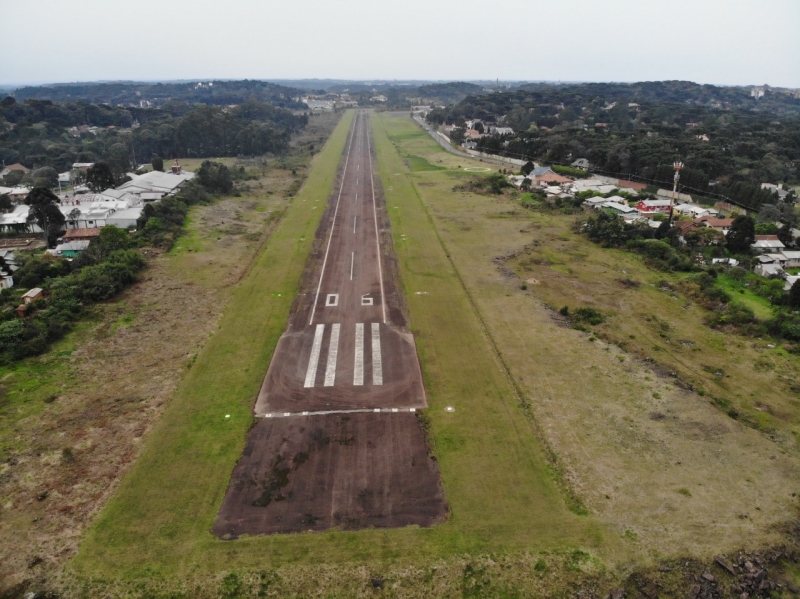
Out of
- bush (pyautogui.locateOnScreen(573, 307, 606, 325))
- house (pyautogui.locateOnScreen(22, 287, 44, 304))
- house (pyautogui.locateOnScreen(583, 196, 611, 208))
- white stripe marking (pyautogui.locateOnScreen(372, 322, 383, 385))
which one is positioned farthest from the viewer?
house (pyautogui.locateOnScreen(583, 196, 611, 208))

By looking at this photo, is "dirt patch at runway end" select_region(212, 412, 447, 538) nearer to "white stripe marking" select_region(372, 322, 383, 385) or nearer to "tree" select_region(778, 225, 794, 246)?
"white stripe marking" select_region(372, 322, 383, 385)

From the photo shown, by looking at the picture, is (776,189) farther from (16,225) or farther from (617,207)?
(16,225)

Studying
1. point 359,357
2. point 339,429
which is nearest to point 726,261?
point 359,357

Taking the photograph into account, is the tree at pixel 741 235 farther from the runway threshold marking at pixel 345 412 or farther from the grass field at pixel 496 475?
the runway threshold marking at pixel 345 412

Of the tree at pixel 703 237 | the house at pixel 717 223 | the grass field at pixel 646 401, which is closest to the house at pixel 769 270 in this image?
the tree at pixel 703 237

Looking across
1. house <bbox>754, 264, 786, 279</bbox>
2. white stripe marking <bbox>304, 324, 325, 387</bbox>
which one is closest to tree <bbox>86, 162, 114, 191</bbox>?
white stripe marking <bbox>304, 324, 325, 387</bbox>

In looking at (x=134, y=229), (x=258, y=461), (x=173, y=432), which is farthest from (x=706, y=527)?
(x=134, y=229)
